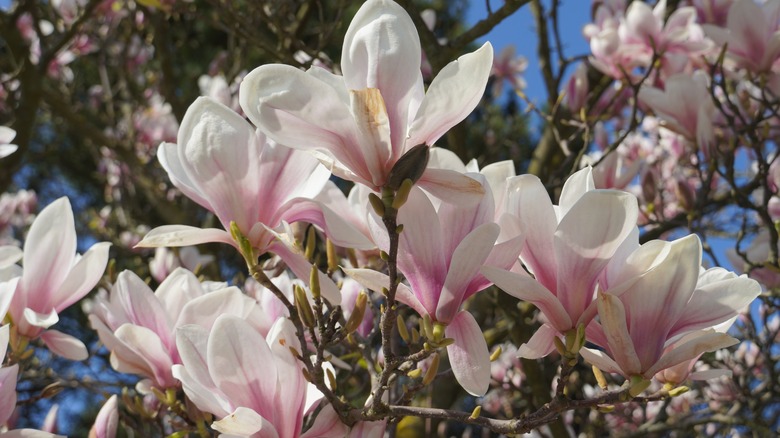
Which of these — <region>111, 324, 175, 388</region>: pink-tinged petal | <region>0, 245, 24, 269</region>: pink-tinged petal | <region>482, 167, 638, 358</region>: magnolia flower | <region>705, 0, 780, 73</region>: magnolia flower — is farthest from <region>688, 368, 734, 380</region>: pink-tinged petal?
<region>705, 0, 780, 73</region>: magnolia flower

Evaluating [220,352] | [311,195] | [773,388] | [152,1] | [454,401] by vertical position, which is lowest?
[454,401]

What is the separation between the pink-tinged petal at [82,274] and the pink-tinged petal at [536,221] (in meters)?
0.66

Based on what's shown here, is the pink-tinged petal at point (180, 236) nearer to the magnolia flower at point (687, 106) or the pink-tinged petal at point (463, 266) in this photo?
the pink-tinged petal at point (463, 266)

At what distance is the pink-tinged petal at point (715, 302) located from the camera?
0.83 meters

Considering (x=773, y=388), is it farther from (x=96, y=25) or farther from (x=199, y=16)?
(x=96, y=25)

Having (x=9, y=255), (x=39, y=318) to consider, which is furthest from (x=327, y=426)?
(x=9, y=255)

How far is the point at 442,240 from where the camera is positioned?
2.76 feet

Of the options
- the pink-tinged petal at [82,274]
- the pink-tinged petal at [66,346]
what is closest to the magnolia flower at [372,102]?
the pink-tinged petal at [82,274]

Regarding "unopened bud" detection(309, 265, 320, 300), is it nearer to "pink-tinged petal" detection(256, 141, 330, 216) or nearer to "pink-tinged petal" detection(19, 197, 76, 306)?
"pink-tinged petal" detection(256, 141, 330, 216)

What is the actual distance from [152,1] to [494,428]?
1842 millimetres

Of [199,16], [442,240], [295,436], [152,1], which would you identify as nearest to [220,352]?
[295,436]

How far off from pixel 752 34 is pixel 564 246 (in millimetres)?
1451

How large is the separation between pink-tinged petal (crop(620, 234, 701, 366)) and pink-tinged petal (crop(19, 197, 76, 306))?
2.71ft

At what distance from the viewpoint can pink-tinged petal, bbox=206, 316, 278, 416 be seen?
2.79 ft
